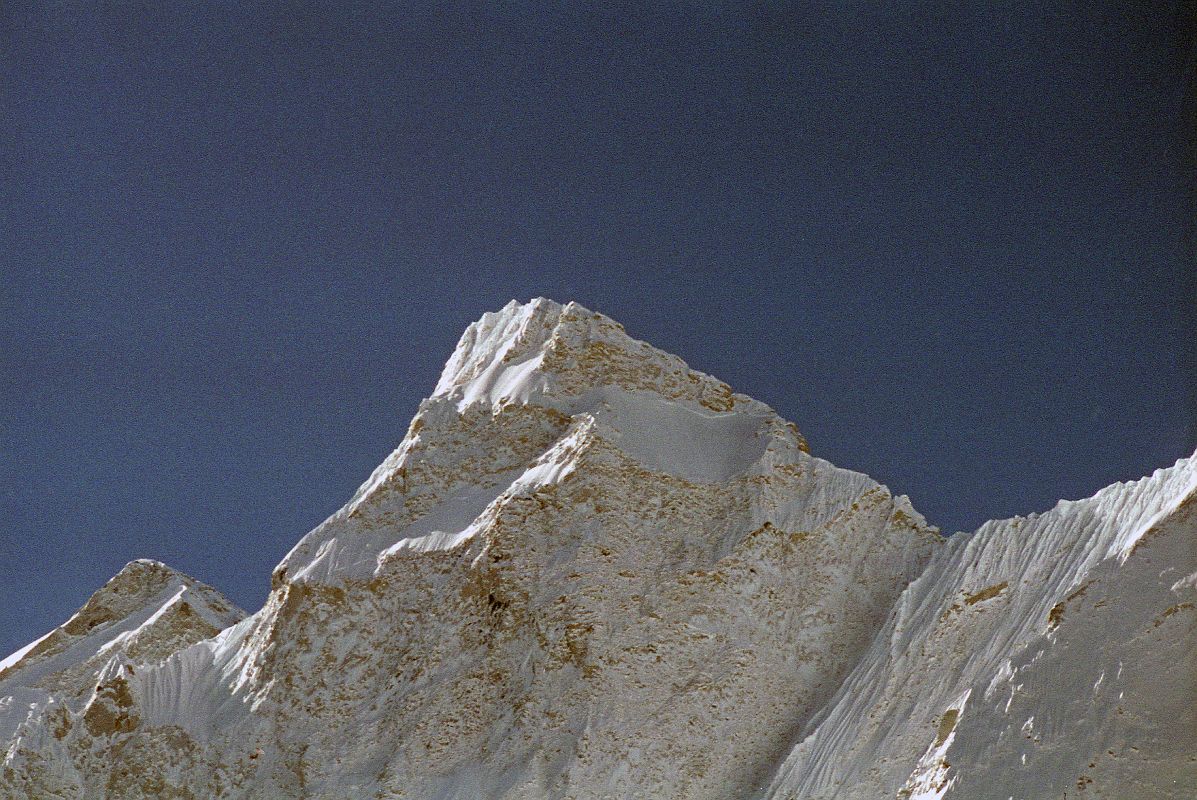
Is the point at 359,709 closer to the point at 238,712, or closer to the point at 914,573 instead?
the point at 238,712

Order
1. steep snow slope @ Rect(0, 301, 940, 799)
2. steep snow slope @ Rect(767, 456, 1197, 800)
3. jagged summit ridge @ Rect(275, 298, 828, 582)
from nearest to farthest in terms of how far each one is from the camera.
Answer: steep snow slope @ Rect(767, 456, 1197, 800) < steep snow slope @ Rect(0, 301, 940, 799) < jagged summit ridge @ Rect(275, 298, 828, 582)

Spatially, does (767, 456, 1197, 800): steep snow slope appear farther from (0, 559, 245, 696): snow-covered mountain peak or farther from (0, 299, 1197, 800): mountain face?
(0, 559, 245, 696): snow-covered mountain peak

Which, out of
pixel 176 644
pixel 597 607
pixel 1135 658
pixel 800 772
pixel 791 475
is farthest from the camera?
pixel 176 644

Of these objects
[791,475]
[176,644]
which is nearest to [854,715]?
[791,475]

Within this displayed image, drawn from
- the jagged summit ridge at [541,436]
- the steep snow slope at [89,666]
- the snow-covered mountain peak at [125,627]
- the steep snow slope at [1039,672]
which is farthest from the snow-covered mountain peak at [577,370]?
the snow-covered mountain peak at [125,627]

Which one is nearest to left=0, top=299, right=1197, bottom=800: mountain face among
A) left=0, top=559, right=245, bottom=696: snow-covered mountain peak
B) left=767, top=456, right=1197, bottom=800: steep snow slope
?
left=767, top=456, right=1197, bottom=800: steep snow slope

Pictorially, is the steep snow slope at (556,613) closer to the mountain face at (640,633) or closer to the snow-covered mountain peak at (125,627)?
the mountain face at (640,633)
